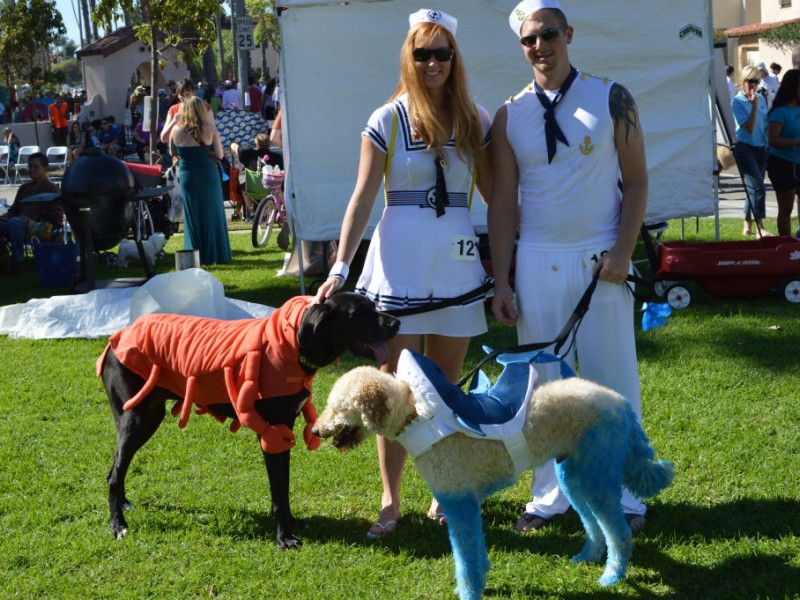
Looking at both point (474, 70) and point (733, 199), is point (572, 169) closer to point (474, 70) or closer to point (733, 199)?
point (474, 70)

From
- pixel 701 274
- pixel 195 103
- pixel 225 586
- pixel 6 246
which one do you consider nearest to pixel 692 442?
pixel 225 586

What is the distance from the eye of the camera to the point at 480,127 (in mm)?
3910

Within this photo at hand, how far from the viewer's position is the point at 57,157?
2653 cm

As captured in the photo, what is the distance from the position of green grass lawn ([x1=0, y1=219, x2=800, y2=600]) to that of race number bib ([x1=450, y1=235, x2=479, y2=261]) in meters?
1.23

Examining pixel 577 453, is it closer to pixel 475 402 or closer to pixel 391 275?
pixel 475 402

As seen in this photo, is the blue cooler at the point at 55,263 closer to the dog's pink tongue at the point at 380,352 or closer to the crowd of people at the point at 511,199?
the crowd of people at the point at 511,199

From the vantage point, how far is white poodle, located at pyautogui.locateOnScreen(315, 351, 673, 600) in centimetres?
329

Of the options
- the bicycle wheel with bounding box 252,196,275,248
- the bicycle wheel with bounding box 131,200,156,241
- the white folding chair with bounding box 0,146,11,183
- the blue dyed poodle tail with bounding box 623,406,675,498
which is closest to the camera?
the blue dyed poodle tail with bounding box 623,406,675,498

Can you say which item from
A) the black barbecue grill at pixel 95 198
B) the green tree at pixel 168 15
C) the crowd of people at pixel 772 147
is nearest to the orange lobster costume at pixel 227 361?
the black barbecue grill at pixel 95 198

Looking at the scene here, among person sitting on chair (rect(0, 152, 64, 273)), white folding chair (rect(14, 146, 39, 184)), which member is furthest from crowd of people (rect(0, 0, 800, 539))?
white folding chair (rect(14, 146, 39, 184))

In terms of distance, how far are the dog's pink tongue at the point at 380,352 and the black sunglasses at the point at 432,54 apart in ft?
3.71

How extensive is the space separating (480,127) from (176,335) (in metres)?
1.56

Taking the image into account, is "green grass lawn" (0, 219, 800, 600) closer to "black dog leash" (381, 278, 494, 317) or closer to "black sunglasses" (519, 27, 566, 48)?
"black dog leash" (381, 278, 494, 317)

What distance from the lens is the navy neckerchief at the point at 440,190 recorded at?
3852mm
